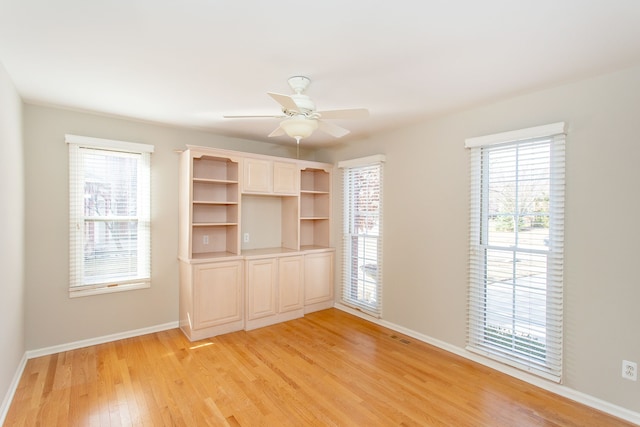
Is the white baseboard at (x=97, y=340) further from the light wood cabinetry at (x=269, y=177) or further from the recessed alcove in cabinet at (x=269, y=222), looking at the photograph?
the light wood cabinetry at (x=269, y=177)

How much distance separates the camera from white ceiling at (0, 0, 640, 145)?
5.44 ft

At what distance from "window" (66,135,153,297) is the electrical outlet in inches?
179

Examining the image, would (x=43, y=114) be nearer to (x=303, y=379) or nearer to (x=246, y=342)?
(x=246, y=342)

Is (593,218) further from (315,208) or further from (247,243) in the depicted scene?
(247,243)

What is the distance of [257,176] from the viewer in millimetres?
4199

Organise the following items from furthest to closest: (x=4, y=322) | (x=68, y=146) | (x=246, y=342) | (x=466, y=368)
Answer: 1. (x=246, y=342)
2. (x=68, y=146)
3. (x=466, y=368)
4. (x=4, y=322)

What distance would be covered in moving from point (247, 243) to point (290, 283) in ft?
2.86

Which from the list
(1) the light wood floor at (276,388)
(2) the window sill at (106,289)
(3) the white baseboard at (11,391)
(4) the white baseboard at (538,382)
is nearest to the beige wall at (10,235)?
(3) the white baseboard at (11,391)

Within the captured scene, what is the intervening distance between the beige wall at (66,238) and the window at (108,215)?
0.26 feet

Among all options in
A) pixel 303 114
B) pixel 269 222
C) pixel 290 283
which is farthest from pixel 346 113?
pixel 269 222

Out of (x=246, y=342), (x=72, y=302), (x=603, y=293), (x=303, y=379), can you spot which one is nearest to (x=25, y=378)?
(x=72, y=302)

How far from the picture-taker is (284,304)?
4328mm

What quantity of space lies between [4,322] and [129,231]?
1.48 m

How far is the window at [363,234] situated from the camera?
4.27 meters
